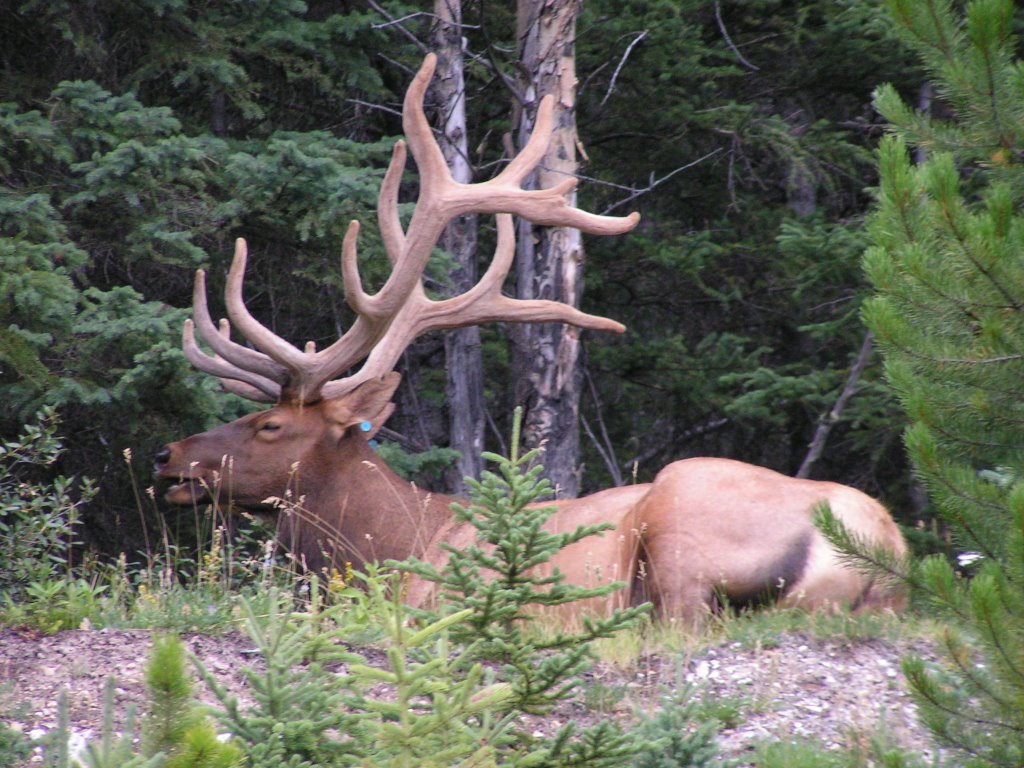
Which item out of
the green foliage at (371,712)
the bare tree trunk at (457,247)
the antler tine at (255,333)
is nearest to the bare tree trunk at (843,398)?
the bare tree trunk at (457,247)

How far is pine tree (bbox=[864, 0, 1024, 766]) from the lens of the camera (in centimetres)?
320

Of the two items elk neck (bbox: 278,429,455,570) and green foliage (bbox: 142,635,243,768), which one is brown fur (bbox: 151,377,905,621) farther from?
green foliage (bbox: 142,635,243,768)

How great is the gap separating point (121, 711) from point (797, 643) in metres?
2.60

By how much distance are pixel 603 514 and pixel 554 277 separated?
100 inches

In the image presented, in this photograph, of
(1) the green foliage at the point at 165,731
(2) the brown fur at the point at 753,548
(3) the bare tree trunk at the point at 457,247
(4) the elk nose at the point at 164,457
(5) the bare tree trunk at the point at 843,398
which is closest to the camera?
(1) the green foliage at the point at 165,731

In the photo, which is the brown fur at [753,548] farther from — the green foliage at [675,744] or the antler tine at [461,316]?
the green foliage at [675,744]

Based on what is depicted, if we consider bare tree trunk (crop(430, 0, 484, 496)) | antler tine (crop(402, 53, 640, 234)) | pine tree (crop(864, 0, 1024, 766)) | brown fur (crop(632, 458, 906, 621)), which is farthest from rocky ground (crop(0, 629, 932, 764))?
bare tree trunk (crop(430, 0, 484, 496))

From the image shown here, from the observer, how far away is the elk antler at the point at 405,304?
699cm

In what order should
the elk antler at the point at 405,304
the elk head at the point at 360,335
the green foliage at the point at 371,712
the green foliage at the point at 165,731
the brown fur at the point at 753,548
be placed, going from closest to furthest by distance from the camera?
the green foliage at the point at 165,731 → the green foliage at the point at 371,712 → the brown fur at the point at 753,548 → the elk head at the point at 360,335 → the elk antler at the point at 405,304

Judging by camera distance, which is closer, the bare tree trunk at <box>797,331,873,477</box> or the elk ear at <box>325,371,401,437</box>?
the elk ear at <box>325,371,401,437</box>

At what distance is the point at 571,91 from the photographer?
340 inches

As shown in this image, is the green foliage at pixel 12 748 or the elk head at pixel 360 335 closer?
Answer: the green foliage at pixel 12 748

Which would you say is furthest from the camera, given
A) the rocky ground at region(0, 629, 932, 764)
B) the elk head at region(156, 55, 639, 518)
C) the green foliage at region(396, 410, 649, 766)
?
the elk head at region(156, 55, 639, 518)

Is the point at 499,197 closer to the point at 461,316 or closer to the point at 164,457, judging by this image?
the point at 461,316
